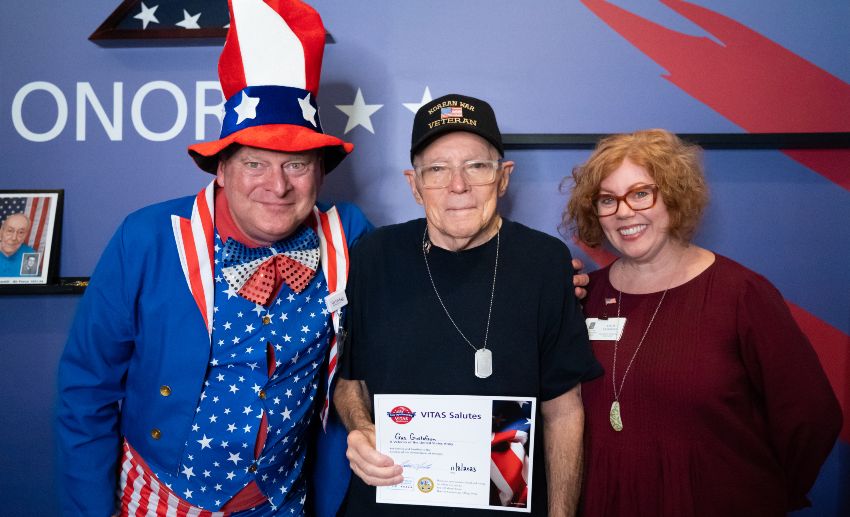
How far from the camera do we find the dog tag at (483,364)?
5.12ft

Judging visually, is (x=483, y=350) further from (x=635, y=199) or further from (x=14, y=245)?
(x=14, y=245)

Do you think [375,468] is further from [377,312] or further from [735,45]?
[735,45]

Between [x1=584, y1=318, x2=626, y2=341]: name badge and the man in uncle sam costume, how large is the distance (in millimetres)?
812

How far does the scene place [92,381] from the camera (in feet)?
5.51

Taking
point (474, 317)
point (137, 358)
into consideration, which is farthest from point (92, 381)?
point (474, 317)

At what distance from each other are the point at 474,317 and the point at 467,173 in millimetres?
412

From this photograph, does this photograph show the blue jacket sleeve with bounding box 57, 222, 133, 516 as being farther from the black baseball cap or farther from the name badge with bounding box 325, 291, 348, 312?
the black baseball cap

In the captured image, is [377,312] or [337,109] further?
[337,109]

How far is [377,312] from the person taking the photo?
169cm

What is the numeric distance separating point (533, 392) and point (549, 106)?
1.25m

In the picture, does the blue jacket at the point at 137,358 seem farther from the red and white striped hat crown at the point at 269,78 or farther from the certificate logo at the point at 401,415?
the certificate logo at the point at 401,415

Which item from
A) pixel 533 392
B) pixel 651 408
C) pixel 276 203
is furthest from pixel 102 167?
pixel 651 408

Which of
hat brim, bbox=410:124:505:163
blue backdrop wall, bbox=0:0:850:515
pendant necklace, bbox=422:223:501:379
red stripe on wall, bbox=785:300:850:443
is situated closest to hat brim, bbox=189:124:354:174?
hat brim, bbox=410:124:505:163

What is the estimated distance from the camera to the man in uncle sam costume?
64.6 inches
